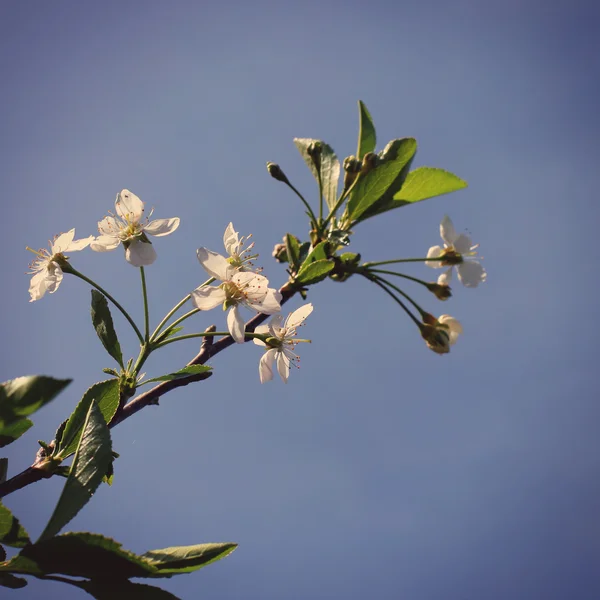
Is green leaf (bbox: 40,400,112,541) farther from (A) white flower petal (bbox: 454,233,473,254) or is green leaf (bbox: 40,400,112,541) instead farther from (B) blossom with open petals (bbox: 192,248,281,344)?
(A) white flower petal (bbox: 454,233,473,254)

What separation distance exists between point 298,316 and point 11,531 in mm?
1257

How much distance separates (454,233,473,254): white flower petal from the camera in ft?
7.72

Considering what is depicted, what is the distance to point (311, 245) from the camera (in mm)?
2064

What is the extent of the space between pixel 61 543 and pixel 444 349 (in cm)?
151

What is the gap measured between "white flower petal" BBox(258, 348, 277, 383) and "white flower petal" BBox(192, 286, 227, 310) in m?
0.33

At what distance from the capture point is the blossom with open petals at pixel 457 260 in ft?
7.68

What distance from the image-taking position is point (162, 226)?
6.78ft

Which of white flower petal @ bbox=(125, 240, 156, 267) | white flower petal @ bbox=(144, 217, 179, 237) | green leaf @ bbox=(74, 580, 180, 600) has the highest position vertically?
white flower petal @ bbox=(144, 217, 179, 237)

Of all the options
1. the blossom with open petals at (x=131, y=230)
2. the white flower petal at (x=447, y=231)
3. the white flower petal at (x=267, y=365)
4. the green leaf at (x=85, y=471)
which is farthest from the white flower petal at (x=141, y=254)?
the white flower petal at (x=447, y=231)

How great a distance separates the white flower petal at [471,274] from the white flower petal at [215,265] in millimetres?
1050

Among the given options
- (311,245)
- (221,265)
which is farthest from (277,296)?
(311,245)

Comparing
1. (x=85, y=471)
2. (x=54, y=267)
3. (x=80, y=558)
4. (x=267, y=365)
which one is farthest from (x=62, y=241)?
(x=80, y=558)

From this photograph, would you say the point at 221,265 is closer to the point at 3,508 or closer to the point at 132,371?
the point at 132,371

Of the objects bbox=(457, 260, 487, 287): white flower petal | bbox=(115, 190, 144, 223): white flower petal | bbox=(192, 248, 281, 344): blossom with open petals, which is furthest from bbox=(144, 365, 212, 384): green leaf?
bbox=(457, 260, 487, 287): white flower petal
